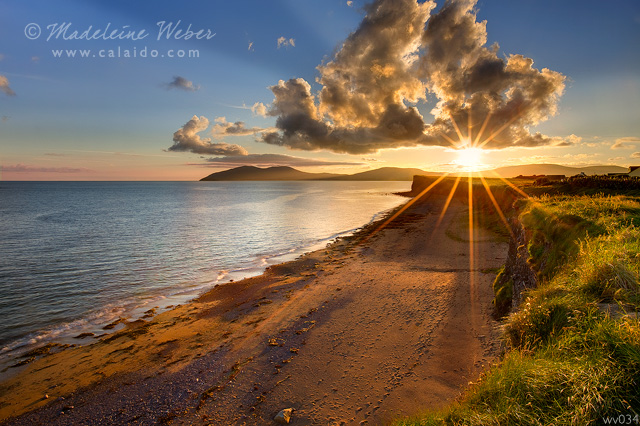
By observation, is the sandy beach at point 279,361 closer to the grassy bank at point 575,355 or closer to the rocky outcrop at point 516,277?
the rocky outcrop at point 516,277

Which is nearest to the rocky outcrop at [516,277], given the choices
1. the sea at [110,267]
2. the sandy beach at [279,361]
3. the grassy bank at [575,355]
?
the sandy beach at [279,361]

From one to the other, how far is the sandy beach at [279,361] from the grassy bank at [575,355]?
12.4ft

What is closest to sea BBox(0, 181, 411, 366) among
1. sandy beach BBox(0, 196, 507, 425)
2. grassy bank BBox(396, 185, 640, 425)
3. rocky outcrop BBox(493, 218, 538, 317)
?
sandy beach BBox(0, 196, 507, 425)

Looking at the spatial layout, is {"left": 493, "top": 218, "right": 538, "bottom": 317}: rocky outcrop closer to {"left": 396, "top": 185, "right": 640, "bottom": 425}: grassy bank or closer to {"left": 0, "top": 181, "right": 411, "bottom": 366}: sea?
{"left": 396, "top": 185, "right": 640, "bottom": 425}: grassy bank

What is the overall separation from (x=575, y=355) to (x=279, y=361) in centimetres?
876

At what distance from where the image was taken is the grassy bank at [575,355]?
362cm

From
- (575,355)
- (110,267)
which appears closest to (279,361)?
(575,355)

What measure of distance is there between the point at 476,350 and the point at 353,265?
14147 millimetres

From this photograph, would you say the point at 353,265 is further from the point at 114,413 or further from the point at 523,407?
the point at 523,407

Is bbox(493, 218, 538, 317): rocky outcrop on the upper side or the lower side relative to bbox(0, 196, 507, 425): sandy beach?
upper

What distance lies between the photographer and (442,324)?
1272 centimetres

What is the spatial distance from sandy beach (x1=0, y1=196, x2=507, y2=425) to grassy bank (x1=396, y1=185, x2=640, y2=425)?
3777mm

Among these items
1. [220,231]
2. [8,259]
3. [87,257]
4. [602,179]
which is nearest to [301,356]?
[87,257]

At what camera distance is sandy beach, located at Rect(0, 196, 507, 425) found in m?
8.39
